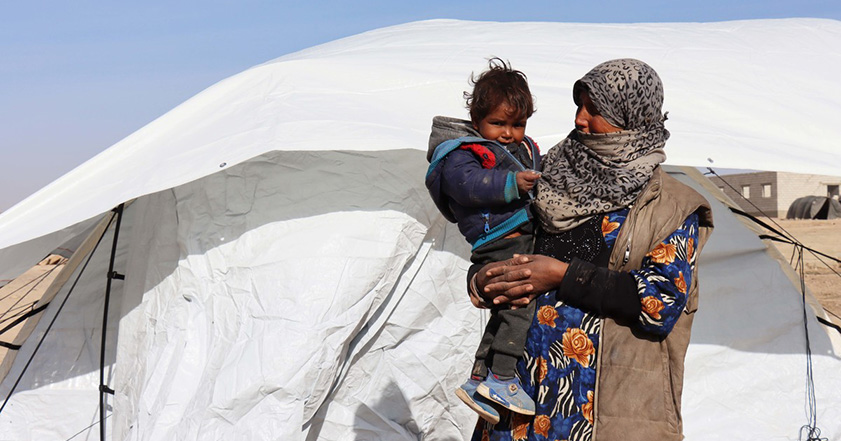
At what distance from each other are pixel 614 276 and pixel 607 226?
0.13 meters

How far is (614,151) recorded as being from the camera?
1.68m

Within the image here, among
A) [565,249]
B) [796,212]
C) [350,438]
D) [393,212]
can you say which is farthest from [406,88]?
[796,212]

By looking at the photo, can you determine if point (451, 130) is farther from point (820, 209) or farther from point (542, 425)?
point (820, 209)

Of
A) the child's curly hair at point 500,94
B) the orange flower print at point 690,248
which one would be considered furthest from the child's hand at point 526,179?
the orange flower print at point 690,248

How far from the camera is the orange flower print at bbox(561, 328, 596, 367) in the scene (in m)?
1.67

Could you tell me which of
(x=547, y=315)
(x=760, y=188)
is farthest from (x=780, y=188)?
(x=547, y=315)

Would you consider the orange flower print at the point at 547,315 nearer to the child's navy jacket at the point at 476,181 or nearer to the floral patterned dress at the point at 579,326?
the floral patterned dress at the point at 579,326

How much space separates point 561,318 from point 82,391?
9.43 feet

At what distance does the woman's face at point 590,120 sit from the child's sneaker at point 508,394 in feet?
1.80

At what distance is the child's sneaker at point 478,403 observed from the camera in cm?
179

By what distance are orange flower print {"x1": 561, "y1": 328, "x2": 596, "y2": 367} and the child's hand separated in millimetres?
312

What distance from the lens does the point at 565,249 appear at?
5.67 ft

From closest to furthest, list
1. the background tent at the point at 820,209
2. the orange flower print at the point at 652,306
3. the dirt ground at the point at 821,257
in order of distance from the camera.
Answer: the orange flower print at the point at 652,306, the dirt ground at the point at 821,257, the background tent at the point at 820,209

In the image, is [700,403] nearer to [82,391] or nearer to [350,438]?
[350,438]
